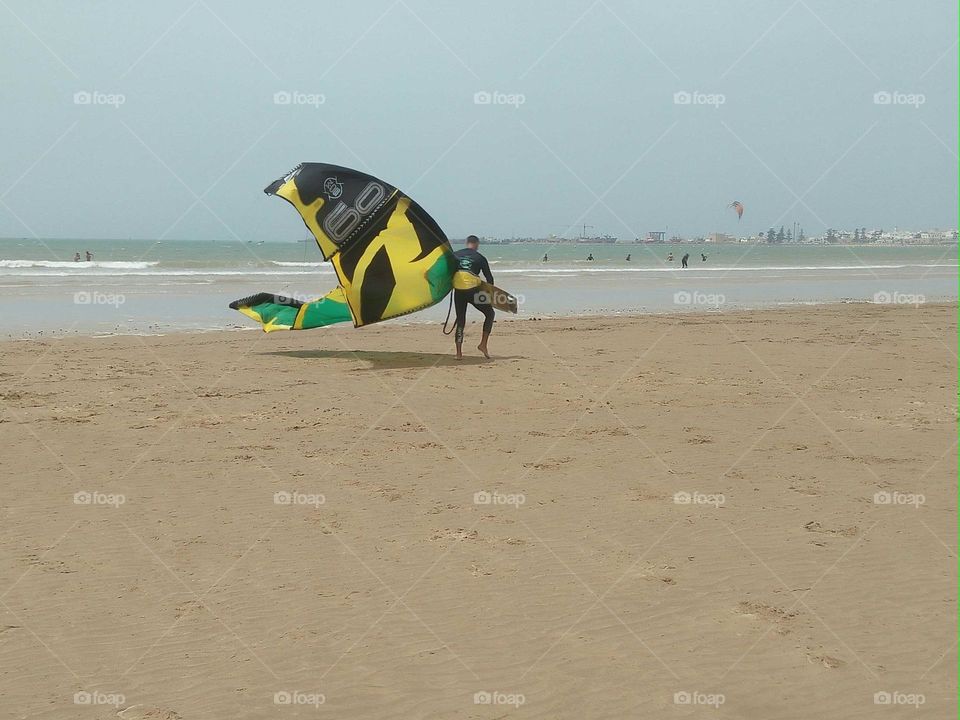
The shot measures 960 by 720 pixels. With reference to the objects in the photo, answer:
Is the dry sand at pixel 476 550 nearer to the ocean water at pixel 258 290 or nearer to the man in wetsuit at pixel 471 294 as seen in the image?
the man in wetsuit at pixel 471 294

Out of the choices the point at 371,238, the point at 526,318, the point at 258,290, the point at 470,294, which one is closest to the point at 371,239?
the point at 371,238

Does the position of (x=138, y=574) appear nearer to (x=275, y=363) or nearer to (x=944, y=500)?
(x=944, y=500)

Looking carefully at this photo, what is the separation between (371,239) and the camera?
433 inches

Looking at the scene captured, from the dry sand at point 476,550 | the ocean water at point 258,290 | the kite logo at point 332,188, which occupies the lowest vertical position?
the dry sand at point 476,550

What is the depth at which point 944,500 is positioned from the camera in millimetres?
5844

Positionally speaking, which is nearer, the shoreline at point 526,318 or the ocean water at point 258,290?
the shoreline at point 526,318

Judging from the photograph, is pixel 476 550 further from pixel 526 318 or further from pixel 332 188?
pixel 526 318

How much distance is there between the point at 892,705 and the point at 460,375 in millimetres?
7265

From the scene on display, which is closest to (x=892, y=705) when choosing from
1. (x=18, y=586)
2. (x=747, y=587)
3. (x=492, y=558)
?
(x=747, y=587)

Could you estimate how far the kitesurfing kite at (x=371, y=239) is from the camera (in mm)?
10891

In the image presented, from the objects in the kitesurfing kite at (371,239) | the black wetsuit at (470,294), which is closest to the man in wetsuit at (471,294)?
the black wetsuit at (470,294)

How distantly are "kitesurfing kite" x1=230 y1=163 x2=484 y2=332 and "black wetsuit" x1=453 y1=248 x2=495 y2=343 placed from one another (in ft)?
0.46

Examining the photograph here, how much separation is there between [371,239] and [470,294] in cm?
147

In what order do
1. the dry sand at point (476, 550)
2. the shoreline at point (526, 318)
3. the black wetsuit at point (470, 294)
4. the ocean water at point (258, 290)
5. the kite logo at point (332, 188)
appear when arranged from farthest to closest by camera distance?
1. the ocean water at point (258, 290)
2. the shoreline at point (526, 318)
3. the black wetsuit at point (470, 294)
4. the kite logo at point (332, 188)
5. the dry sand at point (476, 550)
